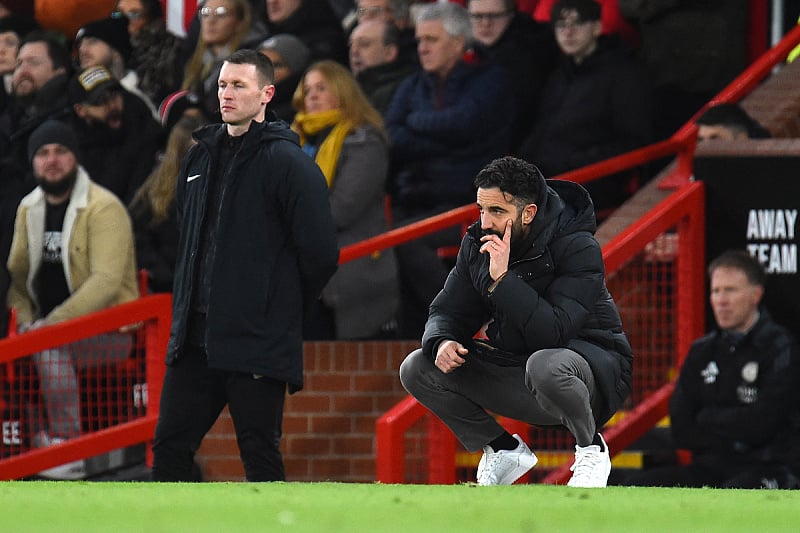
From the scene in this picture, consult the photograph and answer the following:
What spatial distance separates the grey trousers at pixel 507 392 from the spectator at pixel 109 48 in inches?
186

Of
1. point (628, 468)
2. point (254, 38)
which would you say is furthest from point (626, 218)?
point (254, 38)

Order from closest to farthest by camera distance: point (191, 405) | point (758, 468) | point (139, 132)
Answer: point (191, 405) → point (758, 468) → point (139, 132)

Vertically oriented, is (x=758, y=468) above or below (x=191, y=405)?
below

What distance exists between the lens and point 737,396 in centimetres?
758

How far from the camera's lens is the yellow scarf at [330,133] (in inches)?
342

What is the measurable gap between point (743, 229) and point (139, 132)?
10.9ft

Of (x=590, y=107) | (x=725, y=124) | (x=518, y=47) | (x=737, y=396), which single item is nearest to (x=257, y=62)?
(x=737, y=396)

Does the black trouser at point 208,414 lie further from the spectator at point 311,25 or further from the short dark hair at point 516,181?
the spectator at point 311,25

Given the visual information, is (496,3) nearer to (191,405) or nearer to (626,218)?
(626,218)

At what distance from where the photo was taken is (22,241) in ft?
28.8

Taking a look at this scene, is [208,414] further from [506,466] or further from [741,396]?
[741,396]

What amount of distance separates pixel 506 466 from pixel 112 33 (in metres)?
5.54

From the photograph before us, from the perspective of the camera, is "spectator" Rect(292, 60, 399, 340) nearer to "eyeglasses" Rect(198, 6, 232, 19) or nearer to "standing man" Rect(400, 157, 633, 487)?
"eyeglasses" Rect(198, 6, 232, 19)

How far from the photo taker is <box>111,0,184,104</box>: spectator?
34.7 ft
